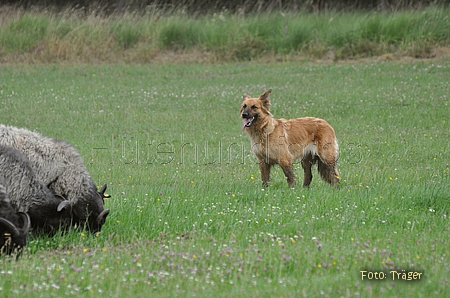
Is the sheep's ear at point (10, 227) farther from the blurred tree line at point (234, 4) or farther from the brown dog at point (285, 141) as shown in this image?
the blurred tree line at point (234, 4)

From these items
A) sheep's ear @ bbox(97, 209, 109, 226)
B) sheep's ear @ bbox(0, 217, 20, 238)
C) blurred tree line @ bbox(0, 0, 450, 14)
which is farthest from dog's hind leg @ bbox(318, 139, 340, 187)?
blurred tree line @ bbox(0, 0, 450, 14)

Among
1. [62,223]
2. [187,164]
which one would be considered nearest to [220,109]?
[187,164]

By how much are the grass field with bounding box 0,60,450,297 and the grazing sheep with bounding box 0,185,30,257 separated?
0.70 feet

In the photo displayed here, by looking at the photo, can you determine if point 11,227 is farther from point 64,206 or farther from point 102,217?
point 102,217

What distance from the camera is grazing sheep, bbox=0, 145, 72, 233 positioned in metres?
7.50

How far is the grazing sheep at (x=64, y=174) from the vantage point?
802 centimetres

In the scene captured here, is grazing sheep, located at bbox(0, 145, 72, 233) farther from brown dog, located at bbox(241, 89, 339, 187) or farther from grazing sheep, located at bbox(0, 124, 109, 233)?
brown dog, located at bbox(241, 89, 339, 187)

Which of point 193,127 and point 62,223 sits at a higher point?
point 62,223

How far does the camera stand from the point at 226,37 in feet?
84.8

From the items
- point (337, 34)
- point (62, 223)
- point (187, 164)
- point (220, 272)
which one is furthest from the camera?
point (337, 34)

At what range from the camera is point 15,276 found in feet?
19.3

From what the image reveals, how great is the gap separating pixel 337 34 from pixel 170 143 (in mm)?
12239

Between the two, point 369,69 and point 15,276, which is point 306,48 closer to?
point 369,69

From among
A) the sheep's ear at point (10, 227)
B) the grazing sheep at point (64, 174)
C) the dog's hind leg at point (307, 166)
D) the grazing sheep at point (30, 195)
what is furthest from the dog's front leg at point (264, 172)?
the sheep's ear at point (10, 227)
